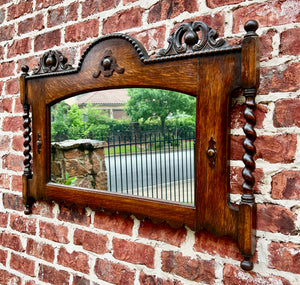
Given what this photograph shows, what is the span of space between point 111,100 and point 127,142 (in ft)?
0.64

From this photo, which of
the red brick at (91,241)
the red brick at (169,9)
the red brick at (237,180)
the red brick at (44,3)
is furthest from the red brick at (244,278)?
the red brick at (44,3)

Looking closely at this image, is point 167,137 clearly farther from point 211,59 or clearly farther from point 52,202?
point 52,202

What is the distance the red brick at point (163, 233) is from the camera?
1120mm

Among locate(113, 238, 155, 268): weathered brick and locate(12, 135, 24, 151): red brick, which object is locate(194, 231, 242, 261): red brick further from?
locate(12, 135, 24, 151): red brick

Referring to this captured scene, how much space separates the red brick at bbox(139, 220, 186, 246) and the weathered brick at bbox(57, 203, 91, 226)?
0.97 ft

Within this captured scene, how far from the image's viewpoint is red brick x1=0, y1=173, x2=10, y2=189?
1655 mm

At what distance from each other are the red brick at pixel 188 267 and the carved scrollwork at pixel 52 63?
88 cm

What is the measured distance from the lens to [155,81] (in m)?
1.13

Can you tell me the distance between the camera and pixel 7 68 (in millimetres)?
1660

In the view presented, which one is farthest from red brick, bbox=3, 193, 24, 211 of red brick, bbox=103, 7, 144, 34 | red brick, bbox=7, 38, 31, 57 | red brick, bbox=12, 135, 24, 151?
red brick, bbox=103, 7, 144, 34

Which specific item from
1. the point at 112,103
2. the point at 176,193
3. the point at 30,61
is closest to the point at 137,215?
the point at 176,193

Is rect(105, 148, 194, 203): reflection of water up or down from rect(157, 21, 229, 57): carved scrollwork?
down

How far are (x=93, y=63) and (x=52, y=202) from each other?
69 centimetres

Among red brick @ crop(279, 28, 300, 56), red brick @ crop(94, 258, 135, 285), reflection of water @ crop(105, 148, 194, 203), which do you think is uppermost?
red brick @ crop(279, 28, 300, 56)
